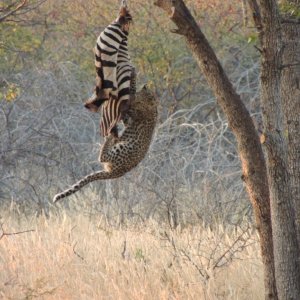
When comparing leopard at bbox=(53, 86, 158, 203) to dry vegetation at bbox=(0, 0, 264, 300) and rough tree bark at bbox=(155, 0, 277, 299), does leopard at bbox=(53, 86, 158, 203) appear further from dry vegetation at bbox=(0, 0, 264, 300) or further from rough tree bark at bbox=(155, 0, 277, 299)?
dry vegetation at bbox=(0, 0, 264, 300)

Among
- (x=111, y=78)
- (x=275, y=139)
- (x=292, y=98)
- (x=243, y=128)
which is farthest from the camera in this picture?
(x=292, y=98)

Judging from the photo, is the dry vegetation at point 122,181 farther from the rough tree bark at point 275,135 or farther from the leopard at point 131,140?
the leopard at point 131,140

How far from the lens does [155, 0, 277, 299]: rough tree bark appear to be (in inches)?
210

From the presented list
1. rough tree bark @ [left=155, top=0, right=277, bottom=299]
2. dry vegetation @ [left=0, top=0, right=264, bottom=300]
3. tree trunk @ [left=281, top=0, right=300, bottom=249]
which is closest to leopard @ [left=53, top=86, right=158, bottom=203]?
rough tree bark @ [left=155, top=0, right=277, bottom=299]

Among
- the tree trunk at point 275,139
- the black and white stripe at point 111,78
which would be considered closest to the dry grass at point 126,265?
the tree trunk at point 275,139

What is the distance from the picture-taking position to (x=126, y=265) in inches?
309

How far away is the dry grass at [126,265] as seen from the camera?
7070 millimetres

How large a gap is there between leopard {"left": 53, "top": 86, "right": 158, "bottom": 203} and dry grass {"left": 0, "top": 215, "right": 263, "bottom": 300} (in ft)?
8.68

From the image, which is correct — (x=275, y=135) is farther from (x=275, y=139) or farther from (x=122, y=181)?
(x=122, y=181)

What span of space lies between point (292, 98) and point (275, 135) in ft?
3.33

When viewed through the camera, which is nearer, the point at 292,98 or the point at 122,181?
the point at 292,98

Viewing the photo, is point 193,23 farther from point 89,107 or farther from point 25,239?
point 25,239

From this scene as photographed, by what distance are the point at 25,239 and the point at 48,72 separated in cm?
572

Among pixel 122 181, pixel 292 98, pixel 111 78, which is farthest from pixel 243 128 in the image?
pixel 122 181
